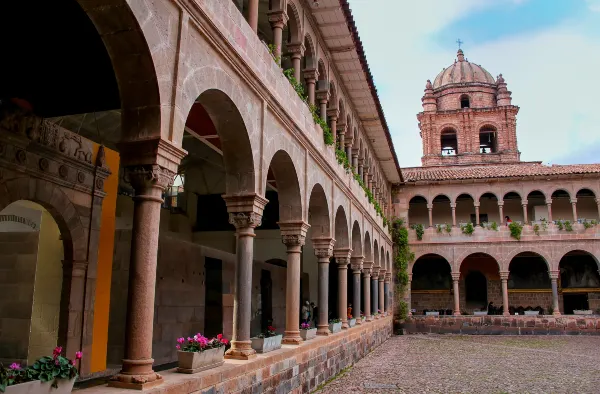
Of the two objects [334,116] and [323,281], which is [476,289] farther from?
[323,281]

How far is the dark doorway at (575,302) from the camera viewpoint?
103 ft

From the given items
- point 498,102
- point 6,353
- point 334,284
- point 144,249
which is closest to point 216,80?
point 144,249

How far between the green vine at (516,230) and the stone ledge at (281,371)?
50.5 feet

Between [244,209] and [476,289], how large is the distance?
2704cm

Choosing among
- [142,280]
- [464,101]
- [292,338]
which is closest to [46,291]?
[292,338]

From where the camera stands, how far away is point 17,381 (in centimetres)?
435

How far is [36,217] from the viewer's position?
9984mm

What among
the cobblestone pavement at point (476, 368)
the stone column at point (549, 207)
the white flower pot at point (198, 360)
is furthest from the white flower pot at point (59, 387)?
the stone column at point (549, 207)


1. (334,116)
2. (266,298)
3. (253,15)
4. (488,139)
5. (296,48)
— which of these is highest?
(488,139)

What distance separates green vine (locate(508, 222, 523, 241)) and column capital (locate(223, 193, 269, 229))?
23929 millimetres

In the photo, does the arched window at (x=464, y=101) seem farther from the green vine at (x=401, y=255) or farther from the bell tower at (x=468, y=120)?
the green vine at (x=401, y=255)

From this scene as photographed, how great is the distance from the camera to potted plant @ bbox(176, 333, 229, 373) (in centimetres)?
654

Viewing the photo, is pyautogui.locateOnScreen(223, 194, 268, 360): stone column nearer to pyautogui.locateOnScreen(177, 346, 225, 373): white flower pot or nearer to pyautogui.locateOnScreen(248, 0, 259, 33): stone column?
pyautogui.locateOnScreen(177, 346, 225, 373): white flower pot

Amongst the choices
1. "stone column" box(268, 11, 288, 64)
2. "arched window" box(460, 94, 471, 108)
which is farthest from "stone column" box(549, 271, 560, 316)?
"stone column" box(268, 11, 288, 64)
